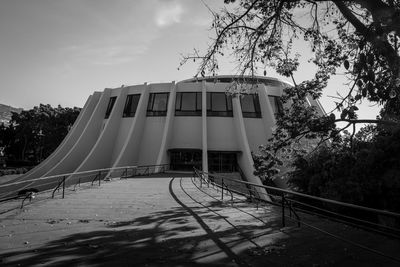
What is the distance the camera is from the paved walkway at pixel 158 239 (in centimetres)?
500

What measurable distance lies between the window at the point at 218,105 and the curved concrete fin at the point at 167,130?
3.65 meters

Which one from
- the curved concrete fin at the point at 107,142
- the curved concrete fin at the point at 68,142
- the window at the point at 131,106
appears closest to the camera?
the curved concrete fin at the point at 107,142

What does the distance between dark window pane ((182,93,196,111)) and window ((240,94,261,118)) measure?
4.96 metres

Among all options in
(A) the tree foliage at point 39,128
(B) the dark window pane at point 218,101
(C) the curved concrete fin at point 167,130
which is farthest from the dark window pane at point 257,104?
(A) the tree foliage at point 39,128

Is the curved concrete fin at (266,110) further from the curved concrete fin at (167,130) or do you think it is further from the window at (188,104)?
the curved concrete fin at (167,130)

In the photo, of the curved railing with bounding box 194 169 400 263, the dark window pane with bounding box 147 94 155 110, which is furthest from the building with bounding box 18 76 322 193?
the curved railing with bounding box 194 169 400 263

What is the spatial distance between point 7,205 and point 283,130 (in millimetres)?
9244

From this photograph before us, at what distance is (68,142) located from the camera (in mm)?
35250

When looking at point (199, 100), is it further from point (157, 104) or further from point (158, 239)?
point (158, 239)

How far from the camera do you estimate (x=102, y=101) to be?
3688cm

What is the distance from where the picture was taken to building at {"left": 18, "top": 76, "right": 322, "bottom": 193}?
31.5m

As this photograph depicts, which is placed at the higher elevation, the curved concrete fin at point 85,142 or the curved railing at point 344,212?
the curved concrete fin at point 85,142

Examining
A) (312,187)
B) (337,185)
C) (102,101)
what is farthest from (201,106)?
(337,185)

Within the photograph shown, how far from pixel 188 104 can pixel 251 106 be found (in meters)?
6.53
